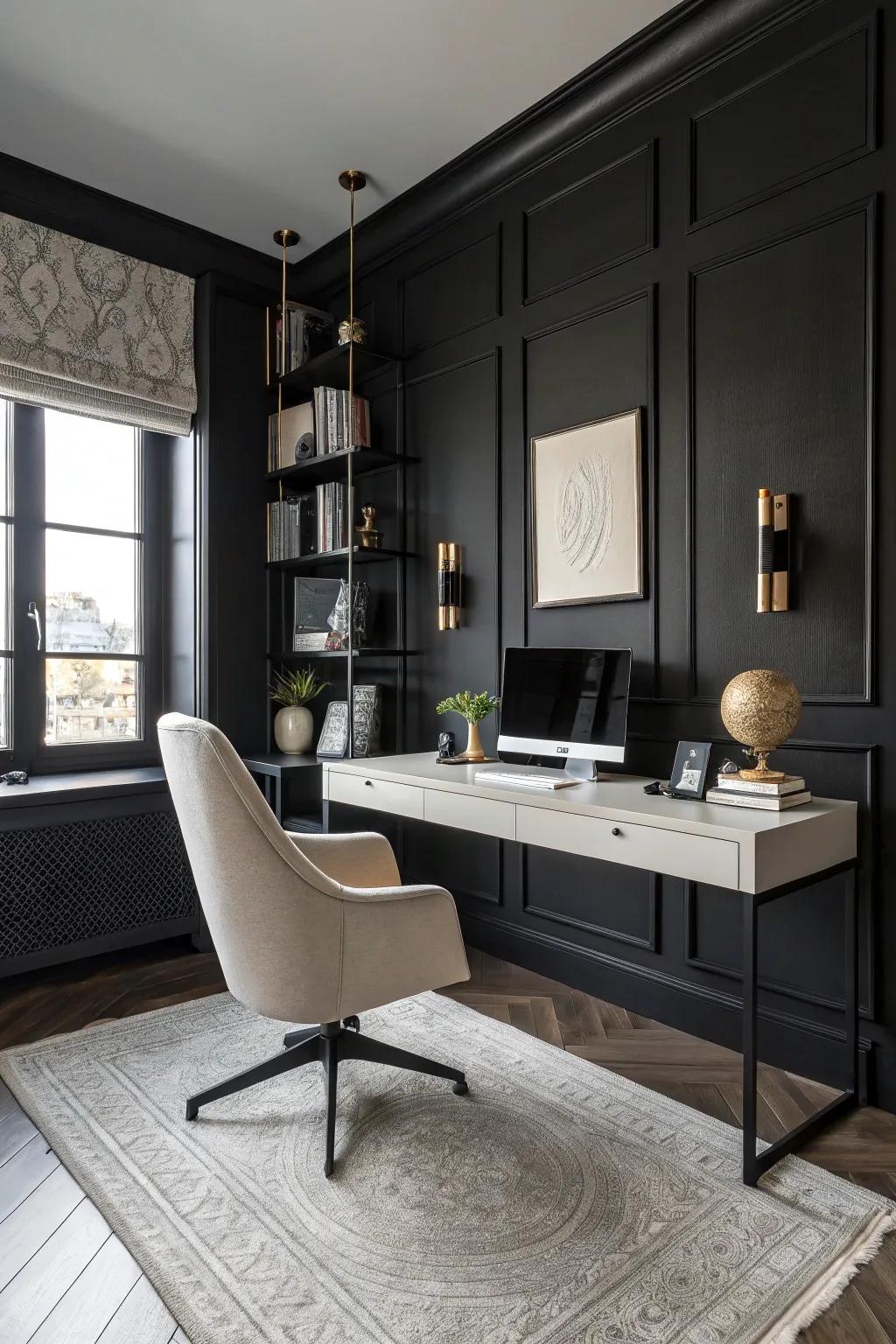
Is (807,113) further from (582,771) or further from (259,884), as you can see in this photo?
(259,884)

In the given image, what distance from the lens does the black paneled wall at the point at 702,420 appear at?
210 cm

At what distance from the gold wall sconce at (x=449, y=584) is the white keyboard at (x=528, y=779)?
752mm

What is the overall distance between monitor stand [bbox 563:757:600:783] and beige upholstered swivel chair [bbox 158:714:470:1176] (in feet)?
2.31

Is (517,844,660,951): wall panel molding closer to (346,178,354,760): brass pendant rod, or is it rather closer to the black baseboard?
the black baseboard

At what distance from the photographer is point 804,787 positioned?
2104mm

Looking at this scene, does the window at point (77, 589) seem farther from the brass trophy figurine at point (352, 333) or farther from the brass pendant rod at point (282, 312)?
the brass trophy figurine at point (352, 333)

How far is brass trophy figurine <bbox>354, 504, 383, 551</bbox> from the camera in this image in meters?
3.41

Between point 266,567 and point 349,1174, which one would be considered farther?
point 266,567

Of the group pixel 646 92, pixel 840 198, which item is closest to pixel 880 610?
pixel 840 198

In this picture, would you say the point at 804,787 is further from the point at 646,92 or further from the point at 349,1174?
the point at 646,92

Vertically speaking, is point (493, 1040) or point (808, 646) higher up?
point (808, 646)

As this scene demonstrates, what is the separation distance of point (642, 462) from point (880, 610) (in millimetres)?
862

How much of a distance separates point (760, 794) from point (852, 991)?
54 centimetres

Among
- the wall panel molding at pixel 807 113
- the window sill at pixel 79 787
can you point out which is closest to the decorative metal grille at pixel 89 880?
the window sill at pixel 79 787
